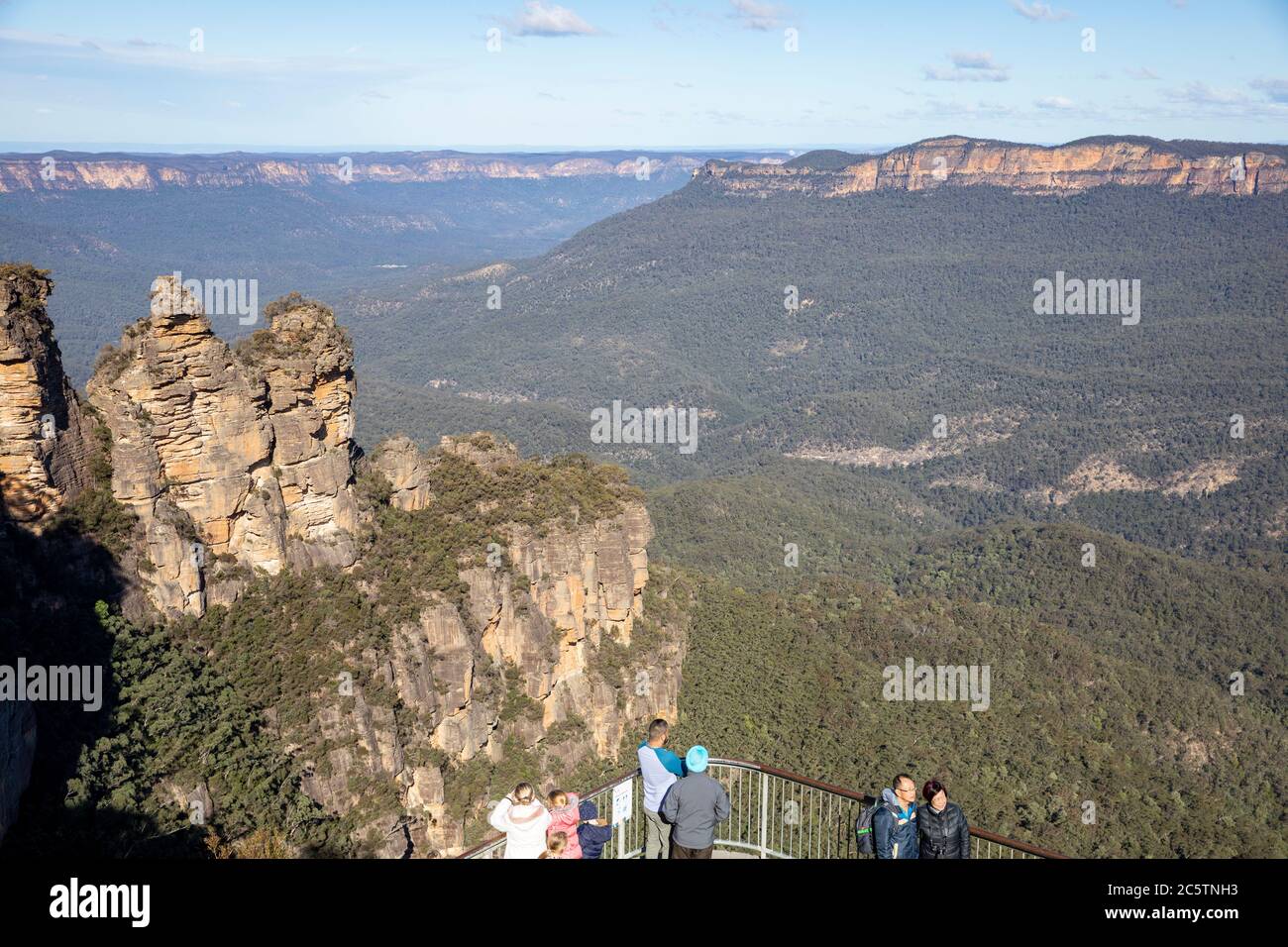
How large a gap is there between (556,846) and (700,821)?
196 centimetres

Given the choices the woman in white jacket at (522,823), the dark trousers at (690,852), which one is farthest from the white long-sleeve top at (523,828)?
the dark trousers at (690,852)

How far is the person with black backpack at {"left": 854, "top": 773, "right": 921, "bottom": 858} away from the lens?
13984 mm

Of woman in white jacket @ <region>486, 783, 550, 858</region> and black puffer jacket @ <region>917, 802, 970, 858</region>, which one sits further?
woman in white jacket @ <region>486, 783, 550, 858</region>

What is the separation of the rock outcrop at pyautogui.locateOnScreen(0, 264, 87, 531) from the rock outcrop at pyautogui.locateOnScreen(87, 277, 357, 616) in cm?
135

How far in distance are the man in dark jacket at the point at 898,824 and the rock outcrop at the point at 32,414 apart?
25.3 meters

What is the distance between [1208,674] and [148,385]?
74.0 m

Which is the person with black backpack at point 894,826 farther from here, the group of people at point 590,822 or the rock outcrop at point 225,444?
the rock outcrop at point 225,444

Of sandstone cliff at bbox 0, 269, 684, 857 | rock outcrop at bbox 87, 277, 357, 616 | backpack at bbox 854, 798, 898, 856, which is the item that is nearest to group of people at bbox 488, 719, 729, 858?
backpack at bbox 854, 798, 898, 856

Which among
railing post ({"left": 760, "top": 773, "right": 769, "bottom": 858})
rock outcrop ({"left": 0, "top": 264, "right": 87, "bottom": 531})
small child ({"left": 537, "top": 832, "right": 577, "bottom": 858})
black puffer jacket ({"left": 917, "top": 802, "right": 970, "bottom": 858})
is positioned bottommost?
railing post ({"left": 760, "top": 773, "right": 769, "bottom": 858})

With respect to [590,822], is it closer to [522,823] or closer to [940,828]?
[522,823]

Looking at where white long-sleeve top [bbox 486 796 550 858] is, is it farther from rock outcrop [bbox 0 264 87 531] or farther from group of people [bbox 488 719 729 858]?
rock outcrop [bbox 0 264 87 531]

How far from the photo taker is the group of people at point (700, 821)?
1391cm

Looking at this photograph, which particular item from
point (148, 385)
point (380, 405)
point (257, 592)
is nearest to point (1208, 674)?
point (257, 592)
